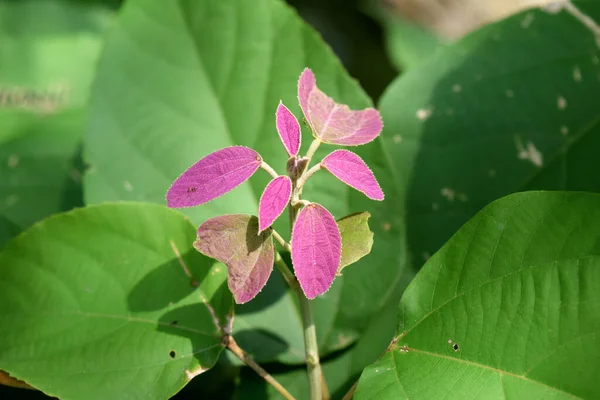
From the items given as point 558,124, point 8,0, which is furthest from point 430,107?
point 8,0

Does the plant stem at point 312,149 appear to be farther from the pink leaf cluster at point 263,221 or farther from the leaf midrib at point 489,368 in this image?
the leaf midrib at point 489,368

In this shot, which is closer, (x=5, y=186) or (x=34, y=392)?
(x=34, y=392)

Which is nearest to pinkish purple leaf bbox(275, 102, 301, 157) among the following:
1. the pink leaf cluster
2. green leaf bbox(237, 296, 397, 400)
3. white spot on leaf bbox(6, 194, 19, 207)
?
the pink leaf cluster

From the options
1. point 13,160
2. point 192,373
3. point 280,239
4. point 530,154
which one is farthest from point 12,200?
point 530,154

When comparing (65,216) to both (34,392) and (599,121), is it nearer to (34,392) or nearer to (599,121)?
(34,392)

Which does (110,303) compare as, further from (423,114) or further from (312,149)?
(423,114)

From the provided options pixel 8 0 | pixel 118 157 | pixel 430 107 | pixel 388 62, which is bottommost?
pixel 8 0
